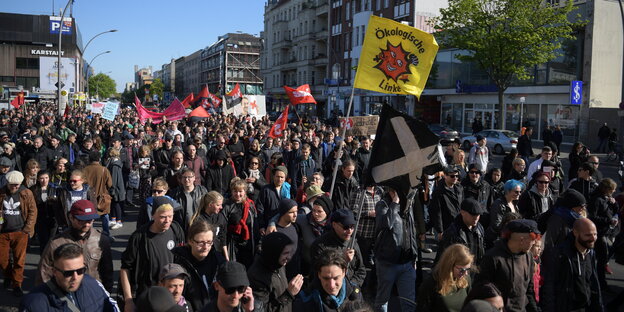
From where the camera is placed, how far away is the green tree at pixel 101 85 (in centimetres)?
13946

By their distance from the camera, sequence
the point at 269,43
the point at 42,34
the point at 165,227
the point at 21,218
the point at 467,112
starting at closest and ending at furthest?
the point at 165,227
the point at 21,218
the point at 467,112
the point at 269,43
the point at 42,34

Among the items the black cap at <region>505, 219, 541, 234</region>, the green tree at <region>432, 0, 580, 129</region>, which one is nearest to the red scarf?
the black cap at <region>505, 219, 541, 234</region>

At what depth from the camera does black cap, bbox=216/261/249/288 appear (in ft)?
10.7

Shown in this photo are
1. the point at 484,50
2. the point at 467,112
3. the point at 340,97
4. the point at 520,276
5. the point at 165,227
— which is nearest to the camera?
the point at 520,276

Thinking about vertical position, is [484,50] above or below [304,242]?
above

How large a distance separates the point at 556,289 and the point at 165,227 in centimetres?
333

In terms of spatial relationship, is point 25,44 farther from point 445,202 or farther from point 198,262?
point 198,262

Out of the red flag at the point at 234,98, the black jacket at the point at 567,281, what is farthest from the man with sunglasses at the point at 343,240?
the red flag at the point at 234,98

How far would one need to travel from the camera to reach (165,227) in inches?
183

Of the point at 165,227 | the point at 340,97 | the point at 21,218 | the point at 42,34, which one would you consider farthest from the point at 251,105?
the point at 42,34

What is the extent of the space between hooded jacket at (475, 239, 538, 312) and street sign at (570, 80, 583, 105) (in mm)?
30112

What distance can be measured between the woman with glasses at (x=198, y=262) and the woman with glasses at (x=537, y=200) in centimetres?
450

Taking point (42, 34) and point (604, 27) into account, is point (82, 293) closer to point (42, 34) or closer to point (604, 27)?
point (604, 27)

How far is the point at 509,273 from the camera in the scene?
168 inches
